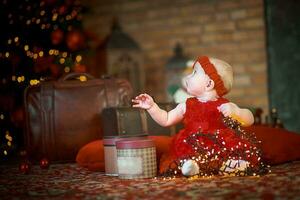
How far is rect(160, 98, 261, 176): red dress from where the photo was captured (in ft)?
5.58

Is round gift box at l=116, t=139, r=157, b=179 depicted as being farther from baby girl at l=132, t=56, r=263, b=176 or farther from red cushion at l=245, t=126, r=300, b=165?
red cushion at l=245, t=126, r=300, b=165

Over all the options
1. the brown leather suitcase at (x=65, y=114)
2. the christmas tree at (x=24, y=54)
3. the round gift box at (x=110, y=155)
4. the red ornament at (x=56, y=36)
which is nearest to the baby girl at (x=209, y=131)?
the round gift box at (x=110, y=155)

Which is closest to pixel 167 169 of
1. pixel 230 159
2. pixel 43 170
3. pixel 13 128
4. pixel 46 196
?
pixel 230 159

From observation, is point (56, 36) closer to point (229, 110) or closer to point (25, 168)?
point (25, 168)

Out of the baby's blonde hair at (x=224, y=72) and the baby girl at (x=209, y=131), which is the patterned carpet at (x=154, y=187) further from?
the baby's blonde hair at (x=224, y=72)

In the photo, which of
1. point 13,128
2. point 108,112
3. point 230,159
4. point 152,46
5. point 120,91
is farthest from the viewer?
point 152,46

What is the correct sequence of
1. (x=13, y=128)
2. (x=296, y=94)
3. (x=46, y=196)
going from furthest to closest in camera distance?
(x=296, y=94)
(x=13, y=128)
(x=46, y=196)

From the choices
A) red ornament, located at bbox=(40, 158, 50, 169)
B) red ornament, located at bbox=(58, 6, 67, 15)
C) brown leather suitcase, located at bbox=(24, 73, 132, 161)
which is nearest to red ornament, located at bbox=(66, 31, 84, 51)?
red ornament, located at bbox=(58, 6, 67, 15)

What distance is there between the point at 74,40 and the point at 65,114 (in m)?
0.90

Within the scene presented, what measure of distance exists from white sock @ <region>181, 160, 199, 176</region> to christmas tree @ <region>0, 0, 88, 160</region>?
1.37 metres

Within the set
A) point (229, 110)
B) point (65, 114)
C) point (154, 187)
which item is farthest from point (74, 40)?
point (154, 187)

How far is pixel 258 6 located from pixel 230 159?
197 centimetres

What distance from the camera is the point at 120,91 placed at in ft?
7.82

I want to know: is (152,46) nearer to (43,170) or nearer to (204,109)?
(43,170)
